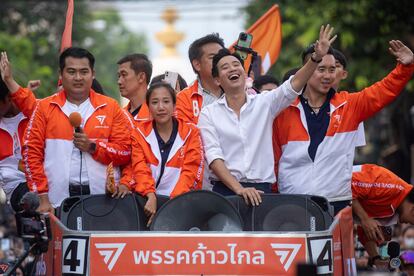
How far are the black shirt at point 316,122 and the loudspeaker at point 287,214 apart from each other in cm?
77

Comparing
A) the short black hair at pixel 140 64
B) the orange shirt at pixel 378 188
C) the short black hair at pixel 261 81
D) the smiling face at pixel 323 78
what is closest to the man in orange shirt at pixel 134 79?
the short black hair at pixel 140 64

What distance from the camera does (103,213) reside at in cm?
1053

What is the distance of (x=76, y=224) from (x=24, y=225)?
3.46 feet

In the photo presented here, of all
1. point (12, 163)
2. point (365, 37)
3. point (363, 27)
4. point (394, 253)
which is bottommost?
point (394, 253)

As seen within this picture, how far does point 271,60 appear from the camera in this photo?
53.7ft

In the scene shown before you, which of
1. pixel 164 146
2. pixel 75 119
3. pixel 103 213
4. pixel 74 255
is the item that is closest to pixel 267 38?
pixel 164 146

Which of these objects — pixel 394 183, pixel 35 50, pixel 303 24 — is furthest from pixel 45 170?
pixel 35 50

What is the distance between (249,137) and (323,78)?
0.94m

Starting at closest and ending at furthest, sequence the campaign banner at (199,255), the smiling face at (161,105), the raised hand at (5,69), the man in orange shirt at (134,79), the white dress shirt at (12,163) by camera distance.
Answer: the campaign banner at (199,255) → the smiling face at (161,105) → the raised hand at (5,69) → the white dress shirt at (12,163) → the man in orange shirt at (134,79)

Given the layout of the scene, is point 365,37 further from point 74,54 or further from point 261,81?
point 74,54

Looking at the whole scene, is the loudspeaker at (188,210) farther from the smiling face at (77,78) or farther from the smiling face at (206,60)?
Result: the smiling face at (206,60)

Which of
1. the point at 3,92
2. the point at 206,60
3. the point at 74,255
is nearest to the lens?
the point at 74,255

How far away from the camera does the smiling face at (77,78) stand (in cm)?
1131

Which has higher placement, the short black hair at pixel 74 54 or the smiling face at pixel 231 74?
the short black hair at pixel 74 54
